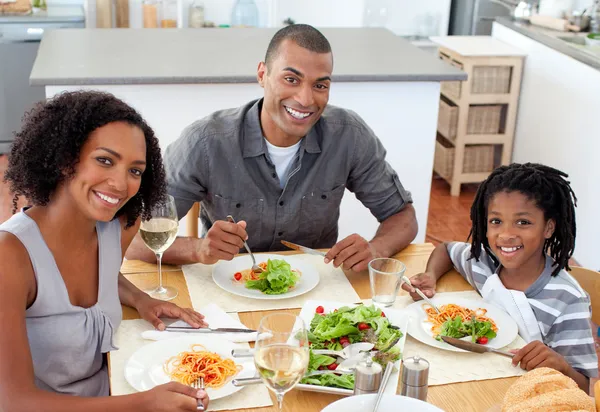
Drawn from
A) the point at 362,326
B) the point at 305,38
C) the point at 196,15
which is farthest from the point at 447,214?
the point at 362,326

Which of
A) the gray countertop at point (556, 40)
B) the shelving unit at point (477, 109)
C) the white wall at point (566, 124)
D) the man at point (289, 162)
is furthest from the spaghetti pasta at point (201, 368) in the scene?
the shelving unit at point (477, 109)

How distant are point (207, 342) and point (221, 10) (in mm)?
4575

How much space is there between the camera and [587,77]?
156 inches

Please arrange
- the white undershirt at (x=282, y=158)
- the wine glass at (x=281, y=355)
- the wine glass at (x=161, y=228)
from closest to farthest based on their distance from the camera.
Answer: the wine glass at (x=281, y=355), the wine glass at (x=161, y=228), the white undershirt at (x=282, y=158)

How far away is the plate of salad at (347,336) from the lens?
1.39 m

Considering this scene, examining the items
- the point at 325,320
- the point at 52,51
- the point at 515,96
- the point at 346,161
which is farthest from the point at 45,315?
the point at 515,96

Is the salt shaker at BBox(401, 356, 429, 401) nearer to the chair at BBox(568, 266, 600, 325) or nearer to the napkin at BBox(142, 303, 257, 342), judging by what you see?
the napkin at BBox(142, 303, 257, 342)

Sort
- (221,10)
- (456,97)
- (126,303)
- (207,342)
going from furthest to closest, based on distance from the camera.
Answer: (221,10), (456,97), (126,303), (207,342)

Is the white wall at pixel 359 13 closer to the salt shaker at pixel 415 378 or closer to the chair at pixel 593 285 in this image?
the chair at pixel 593 285

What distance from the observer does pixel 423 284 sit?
5.99 feet

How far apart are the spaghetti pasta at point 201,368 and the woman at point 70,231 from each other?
0.45 ft

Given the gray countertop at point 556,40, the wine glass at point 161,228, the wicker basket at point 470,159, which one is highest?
the gray countertop at point 556,40

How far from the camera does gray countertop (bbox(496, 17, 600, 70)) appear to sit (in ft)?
13.0

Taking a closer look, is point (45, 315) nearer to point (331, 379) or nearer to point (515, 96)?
point (331, 379)
